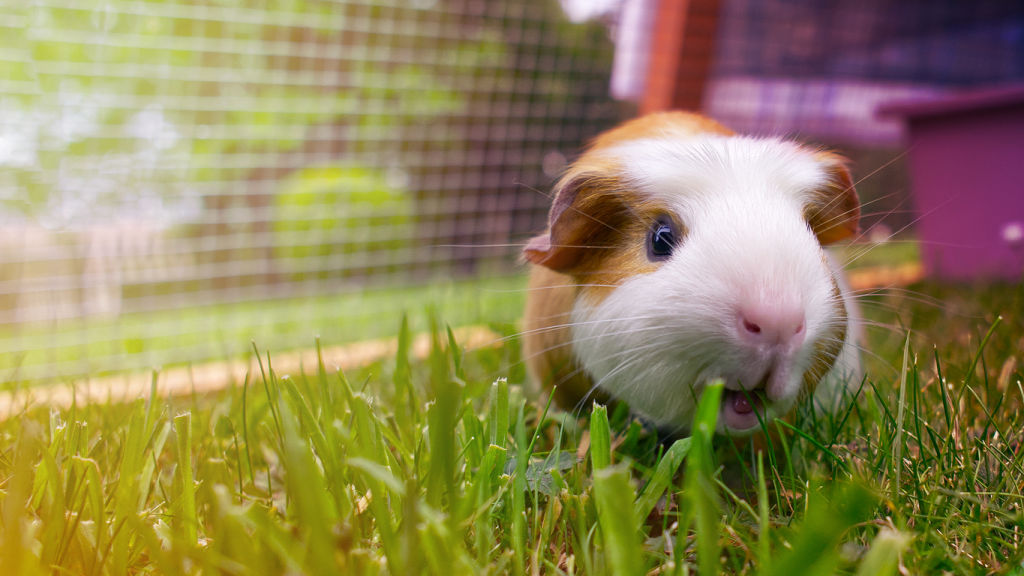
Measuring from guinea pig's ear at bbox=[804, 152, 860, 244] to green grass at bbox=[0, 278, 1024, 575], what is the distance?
0.30 metres

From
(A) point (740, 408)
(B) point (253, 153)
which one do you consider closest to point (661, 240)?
(A) point (740, 408)

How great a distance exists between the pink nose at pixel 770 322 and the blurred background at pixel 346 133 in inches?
60.1

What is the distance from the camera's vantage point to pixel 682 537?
60 centimetres

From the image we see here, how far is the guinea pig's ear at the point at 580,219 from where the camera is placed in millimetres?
1019

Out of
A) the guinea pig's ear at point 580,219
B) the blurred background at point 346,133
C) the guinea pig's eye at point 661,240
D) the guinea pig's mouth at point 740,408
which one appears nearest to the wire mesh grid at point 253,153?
the blurred background at point 346,133

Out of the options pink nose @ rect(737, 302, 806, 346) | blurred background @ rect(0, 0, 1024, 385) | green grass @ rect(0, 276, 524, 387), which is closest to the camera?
pink nose @ rect(737, 302, 806, 346)

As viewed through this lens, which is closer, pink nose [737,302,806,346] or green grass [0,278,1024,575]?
green grass [0,278,1024,575]

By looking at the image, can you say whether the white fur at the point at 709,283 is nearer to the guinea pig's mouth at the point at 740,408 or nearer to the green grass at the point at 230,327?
the guinea pig's mouth at the point at 740,408

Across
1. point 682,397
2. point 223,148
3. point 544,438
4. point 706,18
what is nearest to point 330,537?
point 682,397

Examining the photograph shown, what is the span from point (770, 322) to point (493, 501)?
0.40 metres

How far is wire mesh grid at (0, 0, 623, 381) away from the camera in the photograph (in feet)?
8.59

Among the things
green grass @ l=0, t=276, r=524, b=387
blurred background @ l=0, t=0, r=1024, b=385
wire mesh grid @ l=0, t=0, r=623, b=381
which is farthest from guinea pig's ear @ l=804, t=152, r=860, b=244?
wire mesh grid @ l=0, t=0, r=623, b=381

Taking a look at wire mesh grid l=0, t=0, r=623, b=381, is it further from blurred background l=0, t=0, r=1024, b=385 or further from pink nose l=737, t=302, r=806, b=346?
pink nose l=737, t=302, r=806, b=346

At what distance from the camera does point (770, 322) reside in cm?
77
